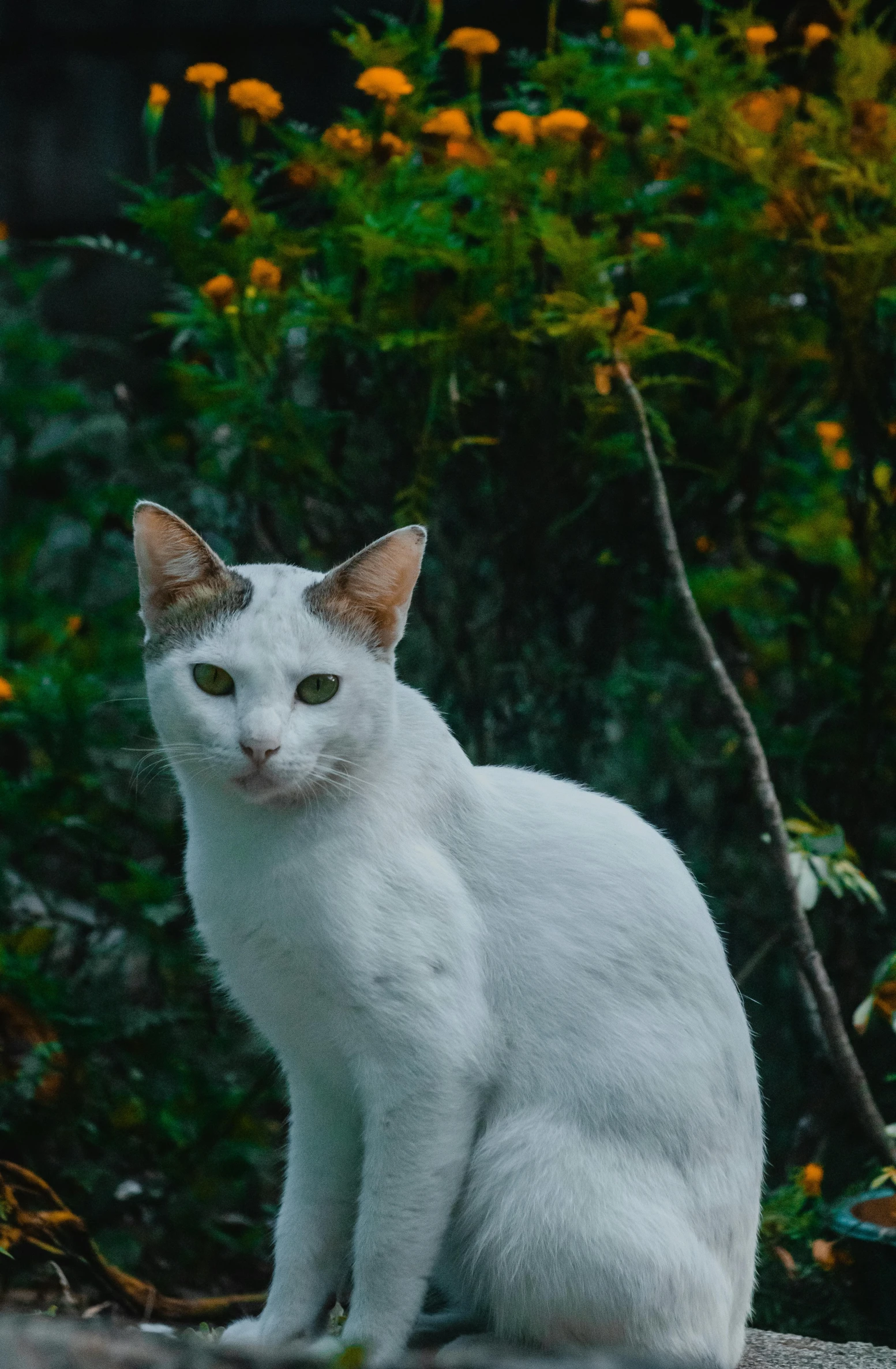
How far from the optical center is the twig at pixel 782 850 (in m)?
2.98

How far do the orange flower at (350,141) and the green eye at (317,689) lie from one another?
5.65 ft

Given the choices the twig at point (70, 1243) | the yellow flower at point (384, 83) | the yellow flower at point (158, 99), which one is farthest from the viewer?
the yellow flower at point (158, 99)

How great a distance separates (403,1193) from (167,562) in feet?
3.27

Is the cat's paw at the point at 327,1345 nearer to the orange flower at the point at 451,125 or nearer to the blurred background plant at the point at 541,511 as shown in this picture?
the blurred background plant at the point at 541,511

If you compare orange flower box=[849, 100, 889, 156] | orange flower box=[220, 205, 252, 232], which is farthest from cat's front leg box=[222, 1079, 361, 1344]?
orange flower box=[849, 100, 889, 156]

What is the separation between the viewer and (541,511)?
3295 millimetres

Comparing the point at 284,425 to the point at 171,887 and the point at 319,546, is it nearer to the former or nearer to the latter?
the point at 319,546

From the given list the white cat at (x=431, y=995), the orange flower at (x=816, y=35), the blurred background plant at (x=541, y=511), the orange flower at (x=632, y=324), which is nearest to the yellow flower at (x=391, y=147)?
the blurred background plant at (x=541, y=511)

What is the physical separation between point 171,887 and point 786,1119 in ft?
5.19

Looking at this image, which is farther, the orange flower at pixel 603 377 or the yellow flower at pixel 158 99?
the yellow flower at pixel 158 99

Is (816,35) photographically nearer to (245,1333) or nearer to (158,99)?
(158,99)

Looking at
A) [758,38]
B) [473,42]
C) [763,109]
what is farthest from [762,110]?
[473,42]

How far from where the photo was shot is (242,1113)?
330 centimetres

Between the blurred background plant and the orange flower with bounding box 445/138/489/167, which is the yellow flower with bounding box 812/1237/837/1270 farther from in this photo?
the orange flower with bounding box 445/138/489/167
